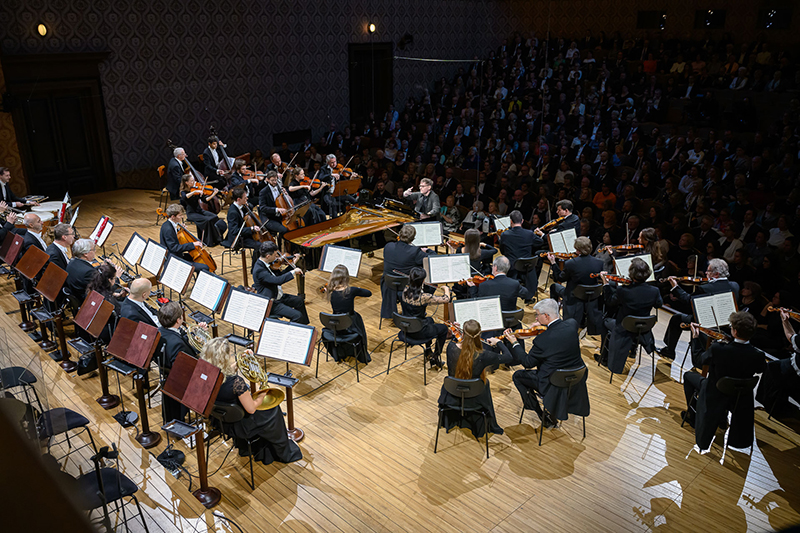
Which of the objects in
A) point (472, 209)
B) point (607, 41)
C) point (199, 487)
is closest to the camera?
point (199, 487)

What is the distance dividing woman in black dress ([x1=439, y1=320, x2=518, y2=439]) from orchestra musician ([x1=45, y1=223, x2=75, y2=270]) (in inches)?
177

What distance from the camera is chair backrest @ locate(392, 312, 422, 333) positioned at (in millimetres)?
6117

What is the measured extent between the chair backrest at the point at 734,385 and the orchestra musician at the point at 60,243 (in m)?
Result: 6.63

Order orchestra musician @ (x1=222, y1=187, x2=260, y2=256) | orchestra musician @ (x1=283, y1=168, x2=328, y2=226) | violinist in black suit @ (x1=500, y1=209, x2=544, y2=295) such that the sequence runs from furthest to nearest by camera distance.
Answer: orchestra musician @ (x1=283, y1=168, x2=328, y2=226) → orchestra musician @ (x1=222, y1=187, x2=260, y2=256) → violinist in black suit @ (x1=500, y1=209, x2=544, y2=295)

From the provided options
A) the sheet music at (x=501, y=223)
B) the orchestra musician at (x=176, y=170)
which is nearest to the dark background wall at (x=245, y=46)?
the orchestra musician at (x=176, y=170)

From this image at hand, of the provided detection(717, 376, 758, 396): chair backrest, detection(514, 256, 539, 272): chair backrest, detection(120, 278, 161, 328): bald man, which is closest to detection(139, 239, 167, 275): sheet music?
detection(120, 278, 161, 328): bald man

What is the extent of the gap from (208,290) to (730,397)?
486 cm

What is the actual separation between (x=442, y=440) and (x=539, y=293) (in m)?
3.59

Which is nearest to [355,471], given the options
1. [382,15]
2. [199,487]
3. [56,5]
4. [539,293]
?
[199,487]

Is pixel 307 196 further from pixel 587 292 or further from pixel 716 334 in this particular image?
pixel 716 334

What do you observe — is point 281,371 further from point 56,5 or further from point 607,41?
point 607,41

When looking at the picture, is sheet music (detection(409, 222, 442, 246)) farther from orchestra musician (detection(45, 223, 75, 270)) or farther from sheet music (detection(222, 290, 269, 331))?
orchestra musician (detection(45, 223, 75, 270))

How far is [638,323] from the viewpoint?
607 centimetres

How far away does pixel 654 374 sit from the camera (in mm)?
6609
